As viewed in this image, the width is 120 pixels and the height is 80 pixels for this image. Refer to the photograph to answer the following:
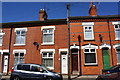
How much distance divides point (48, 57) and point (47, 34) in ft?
9.74

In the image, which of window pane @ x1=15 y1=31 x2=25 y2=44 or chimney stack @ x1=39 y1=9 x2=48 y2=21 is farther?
chimney stack @ x1=39 y1=9 x2=48 y2=21

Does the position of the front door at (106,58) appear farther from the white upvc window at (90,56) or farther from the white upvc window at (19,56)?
the white upvc window at (19,56)

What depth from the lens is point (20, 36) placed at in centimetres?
1717

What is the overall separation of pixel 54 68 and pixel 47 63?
3.69 feet

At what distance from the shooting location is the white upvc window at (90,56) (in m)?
15.2

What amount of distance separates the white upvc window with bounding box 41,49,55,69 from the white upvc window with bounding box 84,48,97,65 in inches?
158

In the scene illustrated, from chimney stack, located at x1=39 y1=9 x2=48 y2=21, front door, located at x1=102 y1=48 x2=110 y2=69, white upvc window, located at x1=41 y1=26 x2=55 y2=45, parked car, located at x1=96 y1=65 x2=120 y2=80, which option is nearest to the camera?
parked car, located at x1=96 y1=65 x2=120 y2=80

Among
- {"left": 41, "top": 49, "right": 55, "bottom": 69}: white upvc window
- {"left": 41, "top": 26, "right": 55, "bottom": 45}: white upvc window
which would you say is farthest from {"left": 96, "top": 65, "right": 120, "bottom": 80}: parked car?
{"left": 41, "top": 26, "right": 55, "bottom": 45}: white upvc window

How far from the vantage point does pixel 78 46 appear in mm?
15445

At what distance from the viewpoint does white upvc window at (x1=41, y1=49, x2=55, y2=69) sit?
15844mm

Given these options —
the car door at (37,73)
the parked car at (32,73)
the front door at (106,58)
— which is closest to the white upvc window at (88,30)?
the front door at (106,58)

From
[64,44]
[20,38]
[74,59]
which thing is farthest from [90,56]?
[20,38]

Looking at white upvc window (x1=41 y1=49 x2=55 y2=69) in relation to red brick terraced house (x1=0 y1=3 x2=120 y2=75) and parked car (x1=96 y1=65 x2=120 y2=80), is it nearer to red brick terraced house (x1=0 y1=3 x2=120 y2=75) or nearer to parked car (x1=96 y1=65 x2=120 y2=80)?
red brick terraced house (x1=0 y1=3 x2=120 y2=75)

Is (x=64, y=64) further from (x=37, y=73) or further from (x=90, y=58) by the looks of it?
(x=37, y=73)
